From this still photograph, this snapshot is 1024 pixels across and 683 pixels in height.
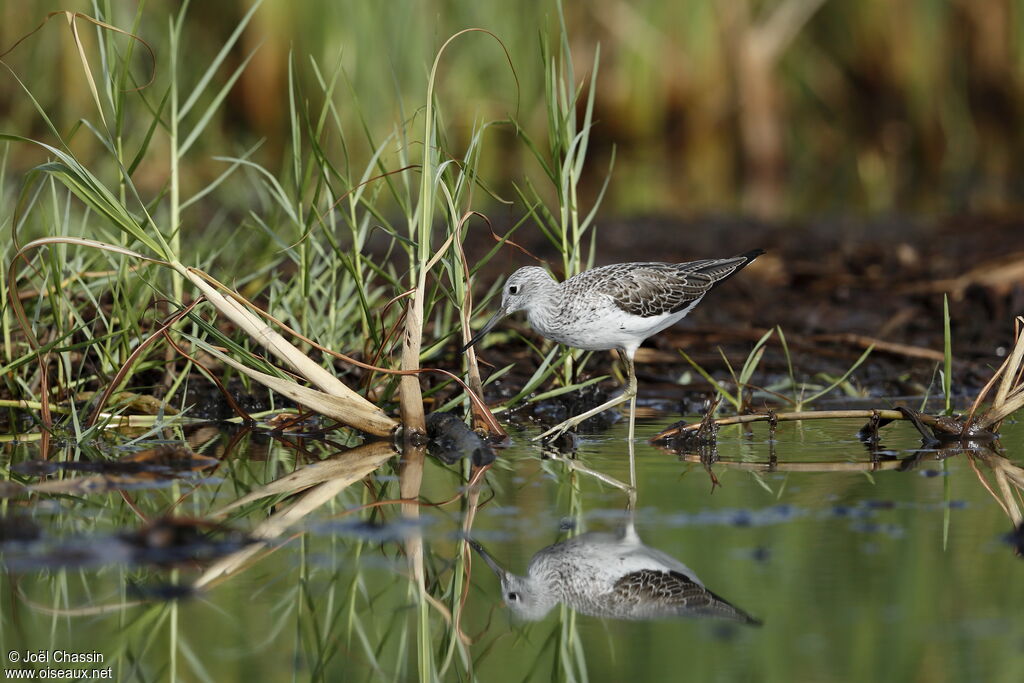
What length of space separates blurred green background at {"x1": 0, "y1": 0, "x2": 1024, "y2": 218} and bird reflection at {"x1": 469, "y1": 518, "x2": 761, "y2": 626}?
29.0ft

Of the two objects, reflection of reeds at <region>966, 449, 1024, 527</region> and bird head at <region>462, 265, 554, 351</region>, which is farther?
bird head at <region>462, 265, 554, 351</region>

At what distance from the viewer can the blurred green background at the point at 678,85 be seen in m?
13.4

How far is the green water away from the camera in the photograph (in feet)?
10.6

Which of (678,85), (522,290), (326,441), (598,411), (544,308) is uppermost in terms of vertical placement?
(678,85)

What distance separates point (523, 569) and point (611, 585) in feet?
0.94

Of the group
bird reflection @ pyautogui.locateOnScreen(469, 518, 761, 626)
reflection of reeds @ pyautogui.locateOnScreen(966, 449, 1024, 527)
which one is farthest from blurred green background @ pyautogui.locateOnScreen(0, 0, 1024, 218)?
bird reflection @ pyautogui.locateOnScreen(469, 518, 761, 626)

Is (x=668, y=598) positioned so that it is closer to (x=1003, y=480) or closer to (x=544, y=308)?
(x=1003, y=480)

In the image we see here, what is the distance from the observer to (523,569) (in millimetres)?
3879

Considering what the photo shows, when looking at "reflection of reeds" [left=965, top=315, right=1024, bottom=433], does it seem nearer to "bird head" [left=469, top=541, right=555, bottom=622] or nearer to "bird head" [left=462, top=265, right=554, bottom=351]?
"bird head" [left=462, top=265, right=554, bottom=351]

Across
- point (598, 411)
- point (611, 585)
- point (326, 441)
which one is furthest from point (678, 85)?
point (611, 585)

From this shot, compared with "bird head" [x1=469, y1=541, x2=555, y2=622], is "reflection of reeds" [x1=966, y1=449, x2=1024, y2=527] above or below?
above

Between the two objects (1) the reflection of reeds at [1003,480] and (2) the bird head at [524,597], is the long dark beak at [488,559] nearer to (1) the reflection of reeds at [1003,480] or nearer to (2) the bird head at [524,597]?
(2) the bird head at [524,597]

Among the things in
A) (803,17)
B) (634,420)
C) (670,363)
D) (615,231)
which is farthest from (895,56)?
(634,420)

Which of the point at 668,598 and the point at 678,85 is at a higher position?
the point at 678,85
